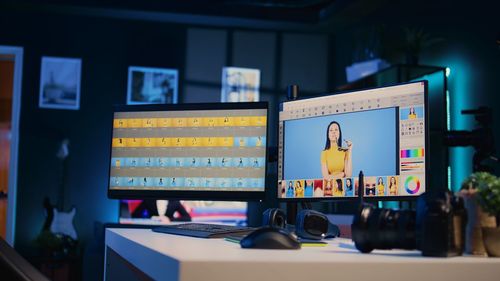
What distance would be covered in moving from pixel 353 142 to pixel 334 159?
0.26ft

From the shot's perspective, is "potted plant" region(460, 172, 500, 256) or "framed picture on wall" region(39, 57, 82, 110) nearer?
"potted plant" region(460, 172, 500, 256)

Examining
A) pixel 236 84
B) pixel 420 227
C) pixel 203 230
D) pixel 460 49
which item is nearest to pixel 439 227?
pixel 420 227

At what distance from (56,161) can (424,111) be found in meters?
4.45

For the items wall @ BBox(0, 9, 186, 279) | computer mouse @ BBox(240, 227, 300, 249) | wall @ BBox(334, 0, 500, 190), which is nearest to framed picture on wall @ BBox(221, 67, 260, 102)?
wall @ BBox(0, 9, 186, 279)

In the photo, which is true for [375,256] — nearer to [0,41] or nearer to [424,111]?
[424,111]

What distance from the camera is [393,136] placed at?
1.78 m

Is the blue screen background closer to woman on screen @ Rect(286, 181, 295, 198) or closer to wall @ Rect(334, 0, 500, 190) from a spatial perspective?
woman on screen @ Rect(286, 181, 295, 198)

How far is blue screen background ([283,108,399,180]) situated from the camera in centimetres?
179

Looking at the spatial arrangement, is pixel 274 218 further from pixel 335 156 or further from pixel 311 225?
pixel 335 156

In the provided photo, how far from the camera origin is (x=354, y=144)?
186 cm

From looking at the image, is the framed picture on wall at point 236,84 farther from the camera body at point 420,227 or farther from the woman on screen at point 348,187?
the camera body at point 420,227

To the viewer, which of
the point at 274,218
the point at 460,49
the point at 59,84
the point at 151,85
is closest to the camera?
the point at 274,218

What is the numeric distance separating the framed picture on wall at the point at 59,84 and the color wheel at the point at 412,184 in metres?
4.42

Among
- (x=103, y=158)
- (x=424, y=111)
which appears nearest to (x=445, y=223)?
(x=424, y=111)
